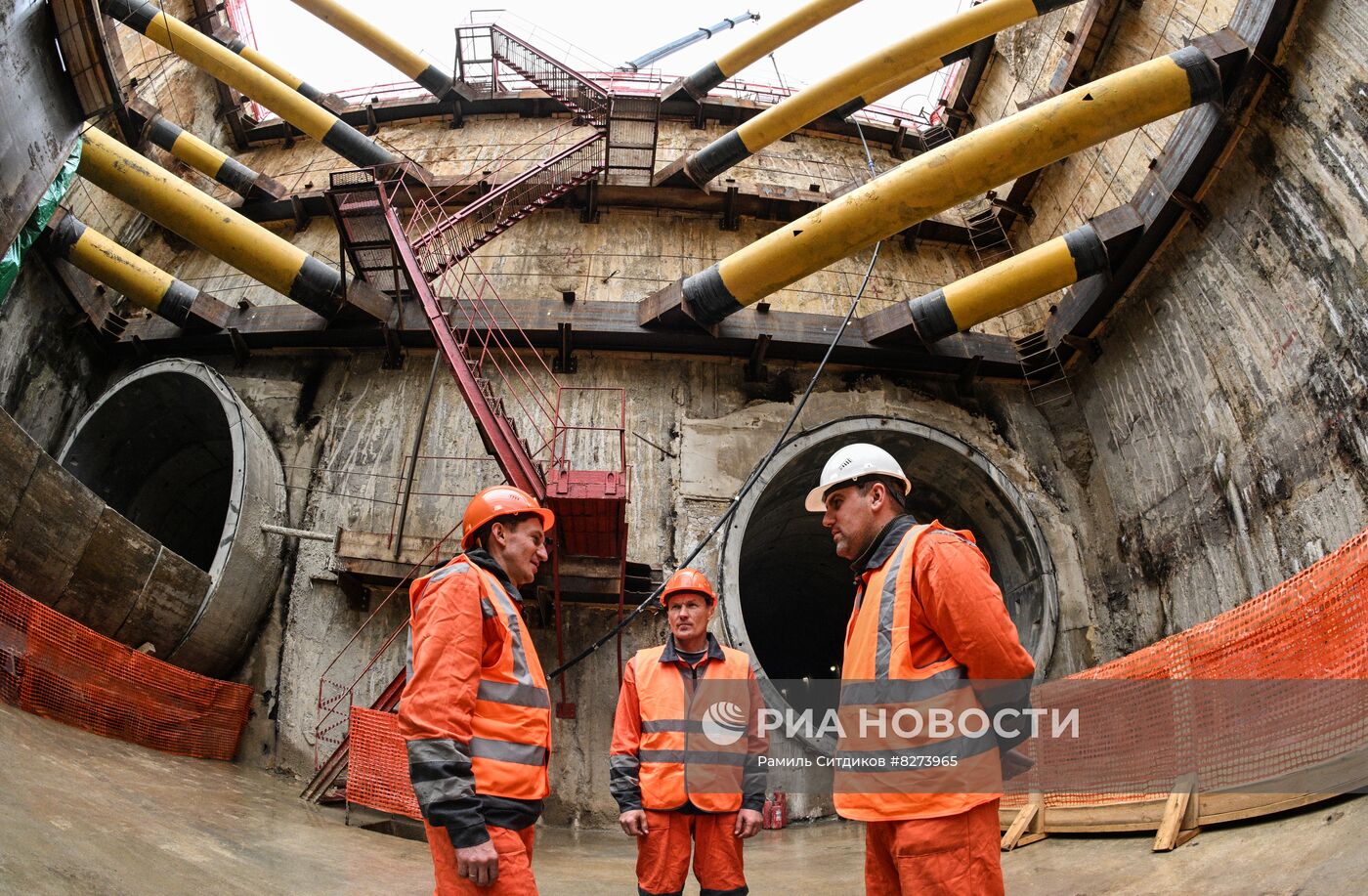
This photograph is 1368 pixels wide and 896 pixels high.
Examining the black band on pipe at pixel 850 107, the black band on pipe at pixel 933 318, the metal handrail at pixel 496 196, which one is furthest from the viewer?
the black band on pipe at pixel 850 107

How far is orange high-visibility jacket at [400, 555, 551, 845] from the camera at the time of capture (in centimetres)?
224

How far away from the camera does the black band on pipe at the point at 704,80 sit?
11758 millimetres

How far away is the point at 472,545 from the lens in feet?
9.80

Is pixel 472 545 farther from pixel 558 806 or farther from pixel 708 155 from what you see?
pixel 708 155

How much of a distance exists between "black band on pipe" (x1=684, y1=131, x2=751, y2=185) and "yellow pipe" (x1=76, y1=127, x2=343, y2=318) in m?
4.69

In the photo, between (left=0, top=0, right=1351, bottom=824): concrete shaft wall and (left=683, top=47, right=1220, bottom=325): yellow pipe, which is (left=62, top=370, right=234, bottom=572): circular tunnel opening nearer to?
(left=0, top=0, right=1351, bottom=824): concrete shaft wall

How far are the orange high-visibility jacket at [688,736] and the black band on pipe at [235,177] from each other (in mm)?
10117

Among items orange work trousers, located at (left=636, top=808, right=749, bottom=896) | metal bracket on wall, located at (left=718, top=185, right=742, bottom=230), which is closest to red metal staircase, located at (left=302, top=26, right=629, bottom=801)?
metal bracket on wall, located at (left=718, top=185, right=742, bottom=230)

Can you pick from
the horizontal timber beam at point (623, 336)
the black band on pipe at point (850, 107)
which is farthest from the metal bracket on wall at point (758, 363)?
the black band on pipe at point (850, 107)

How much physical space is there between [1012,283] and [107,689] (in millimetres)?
8904

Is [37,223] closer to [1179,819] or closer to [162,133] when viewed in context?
[162,133]

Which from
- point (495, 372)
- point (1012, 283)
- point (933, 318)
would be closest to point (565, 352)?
point (495, 372)

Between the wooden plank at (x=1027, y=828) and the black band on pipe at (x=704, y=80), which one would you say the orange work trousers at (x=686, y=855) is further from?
the black band on pipe at (x=704, y=80)

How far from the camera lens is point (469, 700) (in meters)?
2.38
